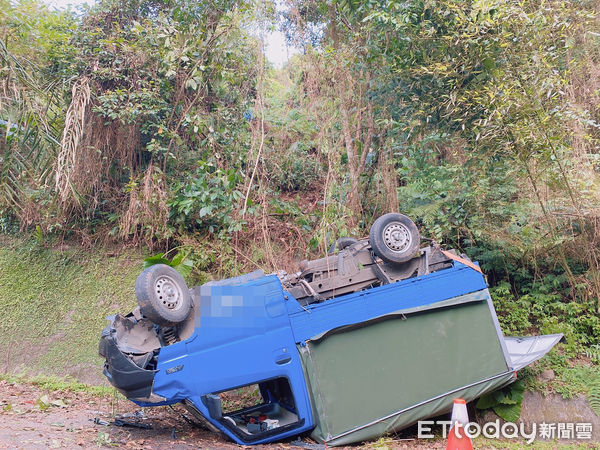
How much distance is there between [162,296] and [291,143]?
5557mm

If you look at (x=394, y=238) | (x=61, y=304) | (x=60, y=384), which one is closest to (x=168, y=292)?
(x=394, y=238)

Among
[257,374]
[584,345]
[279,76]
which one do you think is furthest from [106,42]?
[584,345]

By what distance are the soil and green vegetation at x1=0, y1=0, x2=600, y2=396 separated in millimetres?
1340

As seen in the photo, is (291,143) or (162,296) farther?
(291,143)

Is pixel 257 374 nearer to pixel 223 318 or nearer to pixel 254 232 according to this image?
pixel 223 318

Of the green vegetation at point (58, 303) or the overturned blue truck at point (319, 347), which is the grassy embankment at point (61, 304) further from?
the overturned blue truck at point (319, 347)

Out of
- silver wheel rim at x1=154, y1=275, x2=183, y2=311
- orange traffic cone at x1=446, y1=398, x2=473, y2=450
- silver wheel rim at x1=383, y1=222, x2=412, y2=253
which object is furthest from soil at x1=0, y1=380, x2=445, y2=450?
silver wheel rim at x1=383, y1=222, x2=412, y2=253

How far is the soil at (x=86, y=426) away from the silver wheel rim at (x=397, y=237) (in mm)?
2056

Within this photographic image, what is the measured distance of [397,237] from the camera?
550 centimetres

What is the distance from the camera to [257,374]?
4504 mm

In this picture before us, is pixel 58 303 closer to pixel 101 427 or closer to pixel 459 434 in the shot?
pixel 101 427

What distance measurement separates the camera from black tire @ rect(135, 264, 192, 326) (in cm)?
455

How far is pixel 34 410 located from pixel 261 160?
5010 millimetres

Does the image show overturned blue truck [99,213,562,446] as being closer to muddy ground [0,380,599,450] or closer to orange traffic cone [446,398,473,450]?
muddy ground [0,380,599,450]
